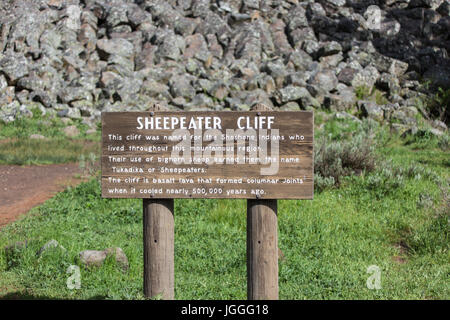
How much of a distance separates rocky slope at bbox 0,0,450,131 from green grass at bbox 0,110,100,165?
84 cm

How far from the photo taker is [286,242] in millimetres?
6582

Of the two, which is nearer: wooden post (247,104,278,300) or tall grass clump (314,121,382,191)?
wooden post (247,104,278,300)

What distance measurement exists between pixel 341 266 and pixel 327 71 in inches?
540

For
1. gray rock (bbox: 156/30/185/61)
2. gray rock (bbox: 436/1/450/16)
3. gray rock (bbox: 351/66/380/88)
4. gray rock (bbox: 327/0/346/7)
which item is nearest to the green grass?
gray rock (bbox: 156/30/185/61)

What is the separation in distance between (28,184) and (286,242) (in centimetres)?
611

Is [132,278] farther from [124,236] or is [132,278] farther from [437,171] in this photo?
[437,171]

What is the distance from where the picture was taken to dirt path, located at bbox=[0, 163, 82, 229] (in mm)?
8538

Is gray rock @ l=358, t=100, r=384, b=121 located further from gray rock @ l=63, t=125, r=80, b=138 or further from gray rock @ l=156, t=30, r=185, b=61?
gray rock @ l=63, t=125, r=80, b=138

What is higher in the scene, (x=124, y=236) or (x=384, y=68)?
(x=384, y=68)

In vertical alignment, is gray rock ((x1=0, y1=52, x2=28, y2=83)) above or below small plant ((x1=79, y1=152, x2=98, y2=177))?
above

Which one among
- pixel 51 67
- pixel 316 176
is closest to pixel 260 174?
pixel 316 176

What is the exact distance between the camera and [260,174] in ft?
14.0

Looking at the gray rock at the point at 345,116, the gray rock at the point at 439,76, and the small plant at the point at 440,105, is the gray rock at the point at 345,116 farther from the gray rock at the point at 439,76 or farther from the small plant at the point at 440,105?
the gray rock at the point at 439,76

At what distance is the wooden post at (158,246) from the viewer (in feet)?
14.6
